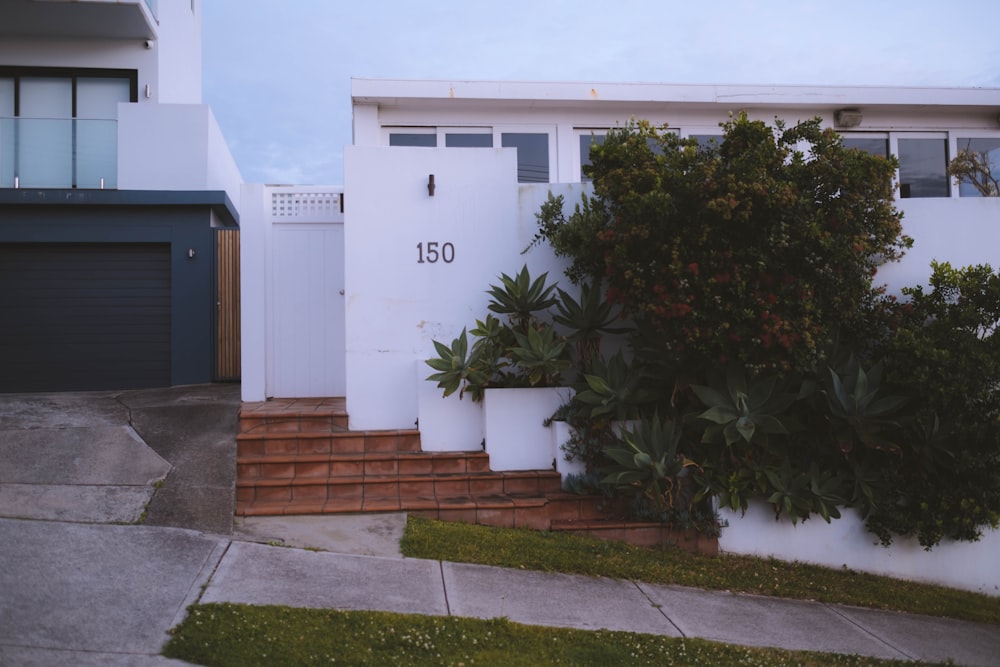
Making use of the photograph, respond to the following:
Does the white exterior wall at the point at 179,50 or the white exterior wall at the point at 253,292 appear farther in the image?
the white exterior wall at the point at 179,50

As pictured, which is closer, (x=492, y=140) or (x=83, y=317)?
(x=83, y=317)

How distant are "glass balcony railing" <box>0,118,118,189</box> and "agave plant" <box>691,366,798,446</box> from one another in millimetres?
9994

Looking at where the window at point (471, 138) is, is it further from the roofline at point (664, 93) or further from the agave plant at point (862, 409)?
the agave plant at point (862, 409)

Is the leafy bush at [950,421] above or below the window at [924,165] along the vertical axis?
below

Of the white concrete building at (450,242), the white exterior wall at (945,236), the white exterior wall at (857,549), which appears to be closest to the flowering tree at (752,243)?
the white exterior wall at (945,236)

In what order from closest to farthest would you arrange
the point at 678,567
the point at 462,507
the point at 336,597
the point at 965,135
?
the point at 336,597
the point at 678,567
the point at 462,507
the point at 965,135

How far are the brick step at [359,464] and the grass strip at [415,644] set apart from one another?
2786 millimetres

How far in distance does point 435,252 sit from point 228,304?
16.4 ft

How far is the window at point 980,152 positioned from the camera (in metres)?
12.8

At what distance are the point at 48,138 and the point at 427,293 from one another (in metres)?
7.67

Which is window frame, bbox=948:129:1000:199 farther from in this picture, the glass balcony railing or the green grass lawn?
the glass balcony railing

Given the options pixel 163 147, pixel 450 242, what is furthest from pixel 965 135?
pixel 163 147

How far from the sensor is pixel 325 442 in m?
8.13

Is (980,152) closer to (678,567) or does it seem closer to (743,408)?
(743,408)
